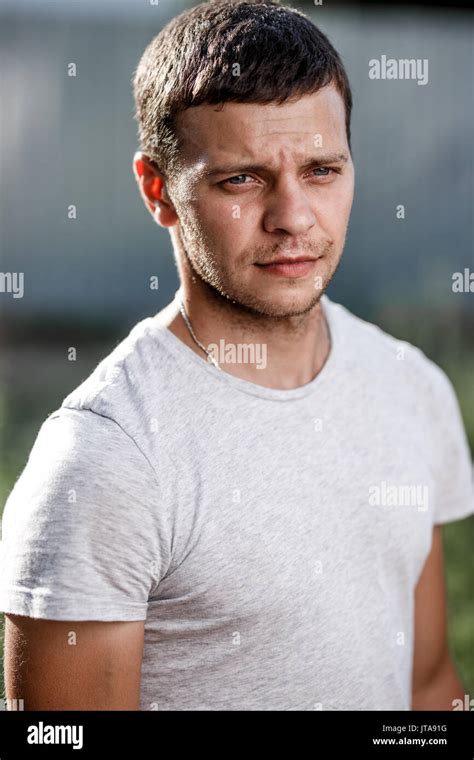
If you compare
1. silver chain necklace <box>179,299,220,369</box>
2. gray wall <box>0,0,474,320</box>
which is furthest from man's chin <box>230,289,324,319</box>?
gray wall <box>0,0,474,320</box>

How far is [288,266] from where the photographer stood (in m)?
1.54

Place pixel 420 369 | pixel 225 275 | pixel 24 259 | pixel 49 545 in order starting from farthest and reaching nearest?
pixel 24 259
pixel 420 369
pixel 225 275
pixel 49 545

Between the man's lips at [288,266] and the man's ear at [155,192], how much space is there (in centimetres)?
23

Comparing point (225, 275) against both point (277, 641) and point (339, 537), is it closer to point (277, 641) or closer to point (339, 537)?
point (339, 537)

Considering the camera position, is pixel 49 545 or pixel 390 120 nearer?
pixel 49 545

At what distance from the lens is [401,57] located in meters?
5.99

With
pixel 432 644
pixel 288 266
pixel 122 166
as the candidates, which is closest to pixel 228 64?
pixel 288 266

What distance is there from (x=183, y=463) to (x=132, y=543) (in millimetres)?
157

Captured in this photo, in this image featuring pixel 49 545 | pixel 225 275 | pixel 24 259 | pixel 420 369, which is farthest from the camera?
pixel 24 259

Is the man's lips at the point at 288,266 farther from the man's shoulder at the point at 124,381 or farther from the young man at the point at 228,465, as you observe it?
the man's shoulder at the point at 124,381

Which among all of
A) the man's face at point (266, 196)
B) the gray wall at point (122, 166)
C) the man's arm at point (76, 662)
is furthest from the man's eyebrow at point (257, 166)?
the gray wall at point (122, 166)

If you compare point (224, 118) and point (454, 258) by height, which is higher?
point (454, 258)

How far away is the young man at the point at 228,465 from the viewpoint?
145cm
